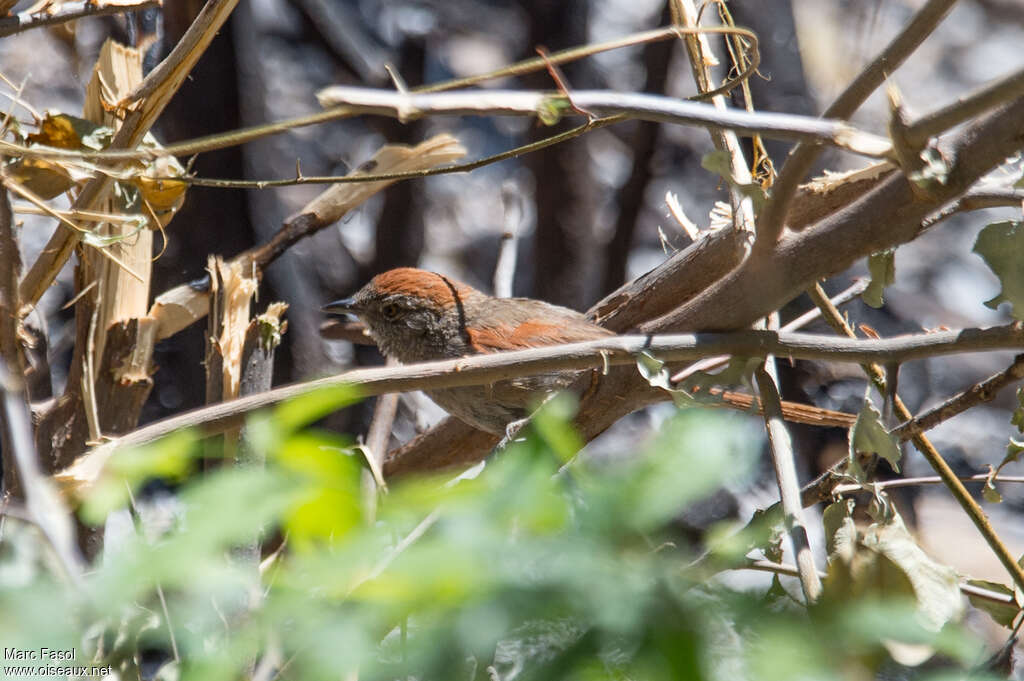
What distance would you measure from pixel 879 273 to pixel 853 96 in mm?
652

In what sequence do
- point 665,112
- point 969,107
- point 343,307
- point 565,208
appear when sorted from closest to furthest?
1. point 969,107
2. point 665,112
3. point 343,307
4. point 565,208

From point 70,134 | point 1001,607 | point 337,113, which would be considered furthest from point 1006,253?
point 70,134

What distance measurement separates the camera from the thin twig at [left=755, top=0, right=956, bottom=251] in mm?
1598

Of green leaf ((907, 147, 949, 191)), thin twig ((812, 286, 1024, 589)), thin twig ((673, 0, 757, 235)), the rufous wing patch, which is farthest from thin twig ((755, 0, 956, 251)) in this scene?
the rufous wing patch

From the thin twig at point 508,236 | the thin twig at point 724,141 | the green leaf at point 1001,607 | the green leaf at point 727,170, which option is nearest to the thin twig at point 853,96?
the green leaf at point 727,170

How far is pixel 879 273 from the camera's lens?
2215 mm

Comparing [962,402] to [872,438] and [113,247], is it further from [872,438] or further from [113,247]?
[113,247]

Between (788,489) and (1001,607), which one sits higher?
(788,489)

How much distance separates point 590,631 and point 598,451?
5176mm

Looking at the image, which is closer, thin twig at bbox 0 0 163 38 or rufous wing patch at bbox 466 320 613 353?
thin twig at bbox 0 0 163 38

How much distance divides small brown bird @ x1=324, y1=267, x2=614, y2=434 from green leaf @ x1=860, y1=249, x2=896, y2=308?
4.73 feet

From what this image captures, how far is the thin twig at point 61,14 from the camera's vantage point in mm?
2541

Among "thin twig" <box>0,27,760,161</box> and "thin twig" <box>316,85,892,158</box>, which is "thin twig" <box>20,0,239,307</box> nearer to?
"thin twig" <box>0,27,760,161</box>

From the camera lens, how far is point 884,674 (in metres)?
3.25
